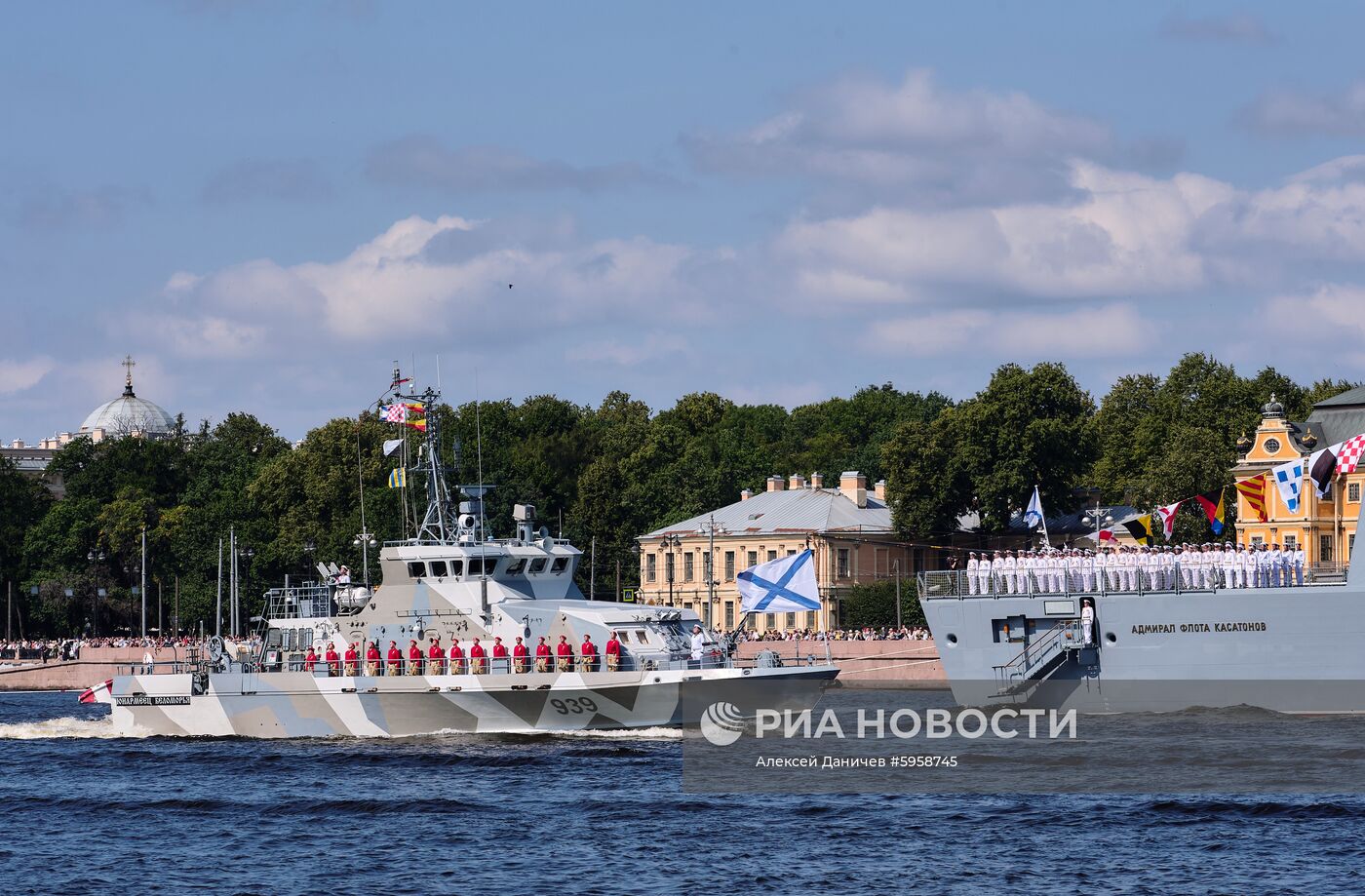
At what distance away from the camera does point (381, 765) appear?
37.9 metres

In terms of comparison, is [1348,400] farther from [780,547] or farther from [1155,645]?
[1155,645]

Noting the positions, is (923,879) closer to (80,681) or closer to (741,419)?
(80,681)

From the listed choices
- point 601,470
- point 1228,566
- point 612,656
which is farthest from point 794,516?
point 612,656

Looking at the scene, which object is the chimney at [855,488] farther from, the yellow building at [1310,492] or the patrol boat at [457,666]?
the patrol boat at [457,666]

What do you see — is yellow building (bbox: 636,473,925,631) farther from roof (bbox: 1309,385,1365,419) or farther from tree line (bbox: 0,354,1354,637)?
roof (bbox: 1309,385,1365,419)

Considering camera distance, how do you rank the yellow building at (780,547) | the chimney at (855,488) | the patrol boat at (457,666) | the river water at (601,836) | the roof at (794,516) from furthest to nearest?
the chimney at (855,488) < the roof at (794,516) < the yellow building at (780,547) < the patrol boat at (457,666) < the river water at (601,836)

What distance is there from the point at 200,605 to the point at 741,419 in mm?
43654

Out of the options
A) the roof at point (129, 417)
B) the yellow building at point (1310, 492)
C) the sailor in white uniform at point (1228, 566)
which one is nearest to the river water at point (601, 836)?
the sailor in white uniform at point (1228, 566)

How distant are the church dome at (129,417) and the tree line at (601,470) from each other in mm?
48408

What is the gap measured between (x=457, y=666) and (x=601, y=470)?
61.7 m

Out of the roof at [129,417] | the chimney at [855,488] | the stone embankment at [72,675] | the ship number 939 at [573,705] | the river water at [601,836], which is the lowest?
the river water at [601,836]

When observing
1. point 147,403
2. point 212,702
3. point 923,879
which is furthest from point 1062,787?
point 147,403

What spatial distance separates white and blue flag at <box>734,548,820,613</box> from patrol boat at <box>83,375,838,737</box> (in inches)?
50.3

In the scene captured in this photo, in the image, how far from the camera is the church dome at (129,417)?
186262 millimetres
